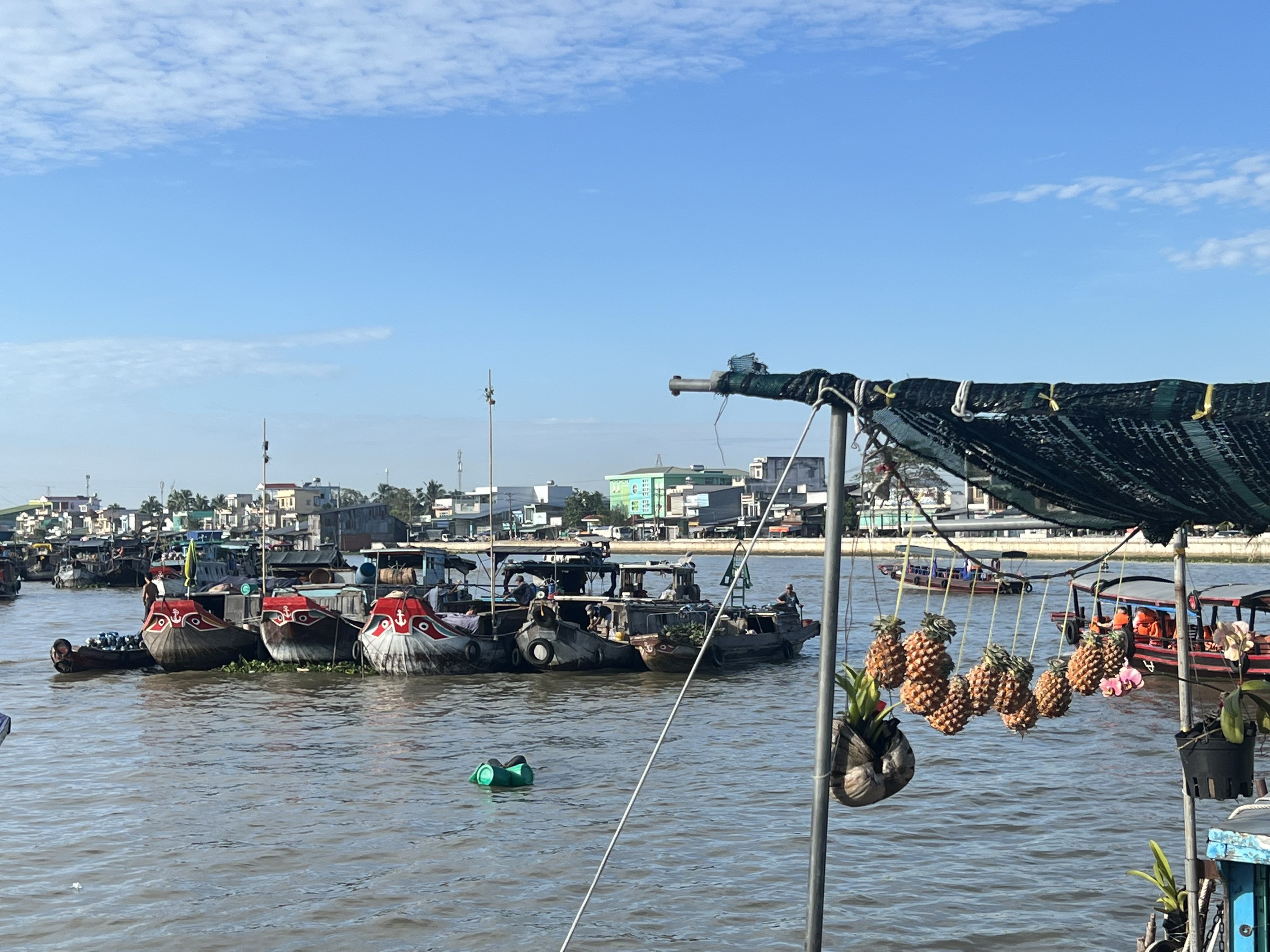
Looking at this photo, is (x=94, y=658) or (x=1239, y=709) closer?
(x=1239, y=709)

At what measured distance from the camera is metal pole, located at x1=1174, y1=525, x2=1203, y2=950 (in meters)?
6.41

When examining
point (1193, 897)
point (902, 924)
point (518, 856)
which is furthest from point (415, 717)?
point (1193, 897)

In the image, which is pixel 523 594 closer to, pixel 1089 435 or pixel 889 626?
pixel 889 626

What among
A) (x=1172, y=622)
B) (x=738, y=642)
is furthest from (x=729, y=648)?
(x=1172, y=622)

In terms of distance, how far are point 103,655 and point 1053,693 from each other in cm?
2623

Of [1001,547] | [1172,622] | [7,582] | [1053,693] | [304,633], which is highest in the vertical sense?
[1053,693]

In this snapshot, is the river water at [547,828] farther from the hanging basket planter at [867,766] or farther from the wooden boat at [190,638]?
the wooden boat at [190,638]

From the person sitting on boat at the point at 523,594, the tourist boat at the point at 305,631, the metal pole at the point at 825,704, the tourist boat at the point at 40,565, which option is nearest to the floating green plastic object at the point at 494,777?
the metal pole at the point at 825,704

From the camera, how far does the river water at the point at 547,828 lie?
34.6ft

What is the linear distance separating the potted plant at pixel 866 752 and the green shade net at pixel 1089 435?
1.20 m

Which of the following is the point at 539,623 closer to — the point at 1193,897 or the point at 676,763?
the point at 676,763

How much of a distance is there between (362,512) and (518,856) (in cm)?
8246

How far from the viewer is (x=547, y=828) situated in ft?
44.4

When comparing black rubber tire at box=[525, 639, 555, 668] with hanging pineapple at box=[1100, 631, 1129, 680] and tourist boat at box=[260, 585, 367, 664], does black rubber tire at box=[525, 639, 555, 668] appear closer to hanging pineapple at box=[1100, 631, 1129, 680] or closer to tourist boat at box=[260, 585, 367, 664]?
tourist boat at box=[260, 585, 367, 664]
